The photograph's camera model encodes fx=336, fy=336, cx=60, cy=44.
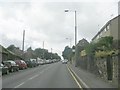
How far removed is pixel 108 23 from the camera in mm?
64188

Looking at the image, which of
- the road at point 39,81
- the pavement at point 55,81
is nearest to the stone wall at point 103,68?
the pavement at point 55,81

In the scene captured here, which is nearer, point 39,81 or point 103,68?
point 39,81

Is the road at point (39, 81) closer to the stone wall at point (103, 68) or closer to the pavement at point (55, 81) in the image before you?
the pavement at point (55, 81)

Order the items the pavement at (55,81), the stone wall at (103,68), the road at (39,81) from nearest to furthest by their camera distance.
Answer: the pavement at (55,81) < the road at (39,81) < the stone wall at (103,68)

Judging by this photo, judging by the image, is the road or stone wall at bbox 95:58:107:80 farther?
stone wall at bbox 95:58:107:80

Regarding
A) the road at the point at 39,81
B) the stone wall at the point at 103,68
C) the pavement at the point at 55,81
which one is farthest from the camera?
the stone wall at the point at 103,68

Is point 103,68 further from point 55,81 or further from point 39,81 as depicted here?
point 39,81

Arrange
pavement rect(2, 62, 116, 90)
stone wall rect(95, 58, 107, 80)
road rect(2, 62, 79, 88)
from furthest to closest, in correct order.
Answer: stone wall rect(95, 58, 107, 80) < road rect(2, 62, 79, 88) < pavement rect(2, 62, 116, 90)

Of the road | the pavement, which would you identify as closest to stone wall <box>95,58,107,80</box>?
the pavement

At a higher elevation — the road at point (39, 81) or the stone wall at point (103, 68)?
the stone wall at point (103, 68)

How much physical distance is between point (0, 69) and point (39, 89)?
17535mm

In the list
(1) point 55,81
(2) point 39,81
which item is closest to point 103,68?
(1) point 55,81

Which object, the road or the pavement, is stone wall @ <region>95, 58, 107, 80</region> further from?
the road

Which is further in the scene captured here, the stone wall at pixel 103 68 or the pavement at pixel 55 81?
the stone wall at pixel 103 68
